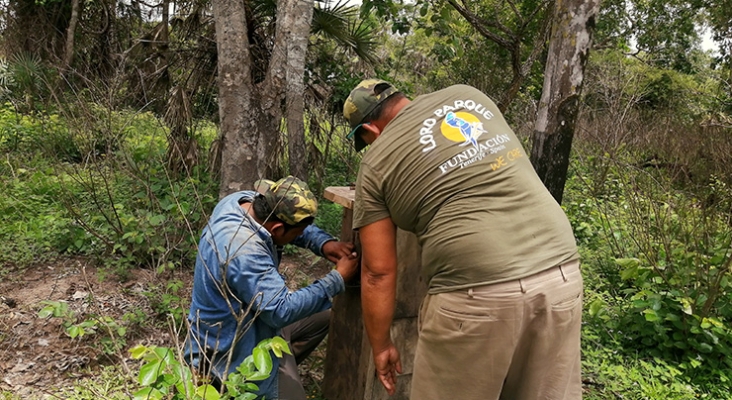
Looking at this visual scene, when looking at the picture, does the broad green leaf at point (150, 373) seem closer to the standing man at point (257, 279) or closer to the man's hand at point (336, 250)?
the standing man at point (257, 279)

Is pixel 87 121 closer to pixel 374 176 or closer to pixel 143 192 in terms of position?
pixel 143 192

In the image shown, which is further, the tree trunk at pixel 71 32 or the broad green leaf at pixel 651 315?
the tree trunk at pixel 71 32

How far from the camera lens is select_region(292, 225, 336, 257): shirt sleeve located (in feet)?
9.26

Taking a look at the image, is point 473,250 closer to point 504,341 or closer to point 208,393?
point 504,341

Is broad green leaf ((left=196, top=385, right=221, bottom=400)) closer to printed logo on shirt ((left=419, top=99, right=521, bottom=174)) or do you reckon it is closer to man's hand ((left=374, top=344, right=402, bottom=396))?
man's hand ((left=374, top=344, right=402, bottom=396))

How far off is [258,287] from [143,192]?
107 inches

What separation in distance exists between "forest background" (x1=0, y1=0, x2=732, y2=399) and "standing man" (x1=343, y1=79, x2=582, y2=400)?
0.88 metres

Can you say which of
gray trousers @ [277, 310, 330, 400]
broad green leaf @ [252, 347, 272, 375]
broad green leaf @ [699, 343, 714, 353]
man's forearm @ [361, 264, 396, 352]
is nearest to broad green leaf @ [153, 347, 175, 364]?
broad green leaf @ [252, 347, 272, 375]

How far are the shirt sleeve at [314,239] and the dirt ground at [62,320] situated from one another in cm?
77

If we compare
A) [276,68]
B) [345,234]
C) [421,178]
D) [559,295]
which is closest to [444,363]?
[559,295]

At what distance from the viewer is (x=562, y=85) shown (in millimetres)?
2943

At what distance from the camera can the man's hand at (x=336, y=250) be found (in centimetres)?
266

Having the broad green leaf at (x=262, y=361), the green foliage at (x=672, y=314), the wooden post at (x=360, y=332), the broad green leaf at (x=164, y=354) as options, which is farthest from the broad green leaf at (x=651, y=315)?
the broad green leaf at (x=164, y=354)

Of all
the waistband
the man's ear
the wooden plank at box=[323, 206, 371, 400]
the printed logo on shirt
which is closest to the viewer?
the waistband
